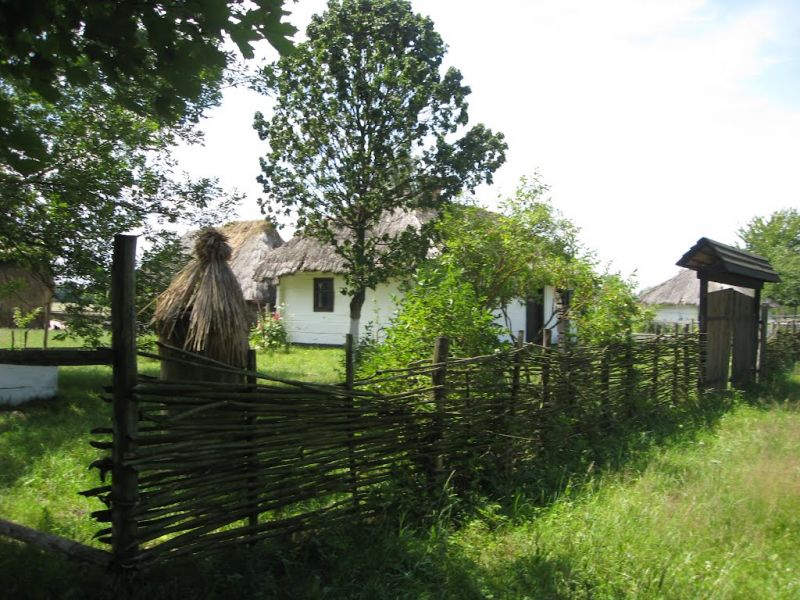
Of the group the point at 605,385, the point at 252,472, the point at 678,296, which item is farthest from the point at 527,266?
the point at 678,296

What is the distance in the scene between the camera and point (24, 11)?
294 centimetres

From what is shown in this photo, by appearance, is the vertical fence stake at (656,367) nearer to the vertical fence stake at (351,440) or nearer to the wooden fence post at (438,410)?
the wooden fence post at (438,410)

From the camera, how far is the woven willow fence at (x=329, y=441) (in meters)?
3.37

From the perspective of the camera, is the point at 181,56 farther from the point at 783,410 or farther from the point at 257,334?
the point at 257,334

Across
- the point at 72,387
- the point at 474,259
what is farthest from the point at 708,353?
the point at 72,387

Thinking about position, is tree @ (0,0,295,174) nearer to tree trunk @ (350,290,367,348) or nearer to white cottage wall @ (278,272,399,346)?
tree trunk @ (350,290,367,348)

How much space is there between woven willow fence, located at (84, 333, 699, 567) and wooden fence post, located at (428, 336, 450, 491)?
1 cm

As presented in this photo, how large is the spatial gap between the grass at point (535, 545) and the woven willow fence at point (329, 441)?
0.21m

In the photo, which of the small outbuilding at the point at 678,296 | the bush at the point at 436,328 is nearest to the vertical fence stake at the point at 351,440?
the bush at the point at 436,328

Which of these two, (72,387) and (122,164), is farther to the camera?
(72,387)

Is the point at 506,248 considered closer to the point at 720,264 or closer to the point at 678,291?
the point at 720,264

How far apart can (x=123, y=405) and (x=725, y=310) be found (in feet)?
33.1

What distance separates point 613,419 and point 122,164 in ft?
20.7

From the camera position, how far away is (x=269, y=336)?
1906cm
